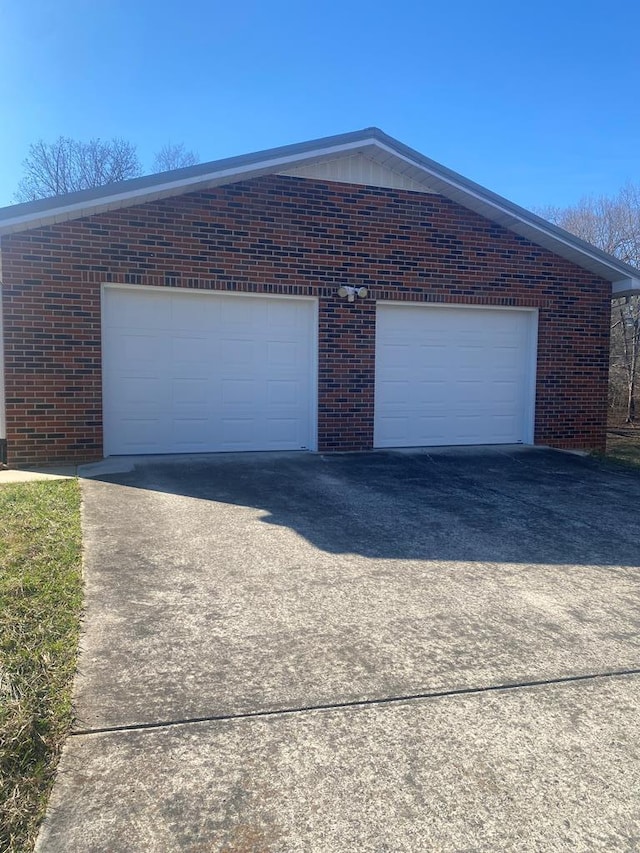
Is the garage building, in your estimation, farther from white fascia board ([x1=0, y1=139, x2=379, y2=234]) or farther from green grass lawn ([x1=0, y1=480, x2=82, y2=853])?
green grass lawn ([x1=0, y1=480, x2=82, y2=853])

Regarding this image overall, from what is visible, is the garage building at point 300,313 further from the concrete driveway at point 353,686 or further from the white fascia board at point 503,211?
the concrete driveway at point 353,686

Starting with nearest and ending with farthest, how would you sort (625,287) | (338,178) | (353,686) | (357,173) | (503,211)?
(353,686) < (338,178) < (357,173) < (503,211) < (625,287)

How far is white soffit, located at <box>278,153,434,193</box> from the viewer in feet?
31.7

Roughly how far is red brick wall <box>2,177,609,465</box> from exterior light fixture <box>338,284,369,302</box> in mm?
99

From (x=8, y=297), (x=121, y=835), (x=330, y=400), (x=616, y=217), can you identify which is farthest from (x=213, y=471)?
(x=616, y=217)

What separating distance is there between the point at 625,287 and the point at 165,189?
7.78 metres

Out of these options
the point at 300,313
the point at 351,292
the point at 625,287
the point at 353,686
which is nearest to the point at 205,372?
the point at 300,313

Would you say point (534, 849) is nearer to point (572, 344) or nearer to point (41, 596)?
point (41, 596)

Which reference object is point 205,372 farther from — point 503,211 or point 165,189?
point 503,211

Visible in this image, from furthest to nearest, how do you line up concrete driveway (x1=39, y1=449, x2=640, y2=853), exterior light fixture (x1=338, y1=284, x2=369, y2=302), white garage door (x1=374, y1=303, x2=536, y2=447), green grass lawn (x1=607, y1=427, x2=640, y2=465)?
green grass lawn (x1=607, y1=427, x2=640, y2=465) → white garage door (x1=374, y1=303, x2=536, y2=447) → exterior light fixture (x1=338, y1=284, x2=369, y2=302) → concrete driveway (x1=39, y1=449, x2=640, y2=853)

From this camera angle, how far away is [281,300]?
9.74 meters

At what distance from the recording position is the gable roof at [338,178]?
27.2 feet

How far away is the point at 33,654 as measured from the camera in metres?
3.25

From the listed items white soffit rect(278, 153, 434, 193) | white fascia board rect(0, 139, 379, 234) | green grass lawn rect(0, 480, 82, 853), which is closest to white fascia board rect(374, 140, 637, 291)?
white soffit rect(278, 153, 434, 193)
